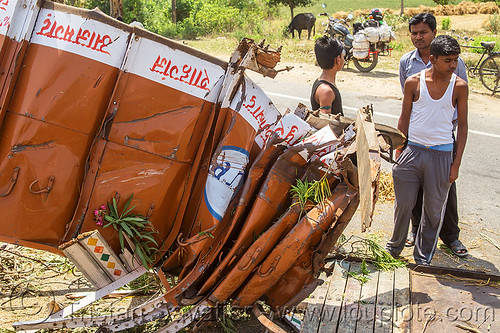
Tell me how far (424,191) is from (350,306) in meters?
1.26

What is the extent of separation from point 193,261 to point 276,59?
1.43m

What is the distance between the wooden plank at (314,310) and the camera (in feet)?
12.3

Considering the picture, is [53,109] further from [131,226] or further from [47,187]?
[131,226]

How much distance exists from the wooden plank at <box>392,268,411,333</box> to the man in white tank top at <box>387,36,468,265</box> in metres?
0.39

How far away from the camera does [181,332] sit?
391 cm

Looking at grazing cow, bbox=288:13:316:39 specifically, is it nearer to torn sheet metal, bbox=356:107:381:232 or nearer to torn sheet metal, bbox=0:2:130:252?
torn sheet metal, bbox=356:107:381:232

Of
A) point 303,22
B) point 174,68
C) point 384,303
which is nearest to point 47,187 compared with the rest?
point 174,68

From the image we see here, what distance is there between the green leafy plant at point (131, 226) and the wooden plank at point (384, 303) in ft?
5.41

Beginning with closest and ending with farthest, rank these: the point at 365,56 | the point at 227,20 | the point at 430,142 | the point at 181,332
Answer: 1. the point at 181,332
2. the point at 430,142
3. the point at 365,56
4. the point at 227,20

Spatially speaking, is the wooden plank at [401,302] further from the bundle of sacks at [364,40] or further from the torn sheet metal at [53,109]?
the bundle of sacks at [364,40]

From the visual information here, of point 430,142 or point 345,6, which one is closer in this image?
point 430,142

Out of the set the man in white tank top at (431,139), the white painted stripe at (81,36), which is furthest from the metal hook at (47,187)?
the man in white tank top at (431,139)

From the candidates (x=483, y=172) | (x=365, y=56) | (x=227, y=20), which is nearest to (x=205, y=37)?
(x=227, y=20)

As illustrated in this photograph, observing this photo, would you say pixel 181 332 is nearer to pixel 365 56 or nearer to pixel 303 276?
pixel 303 276
